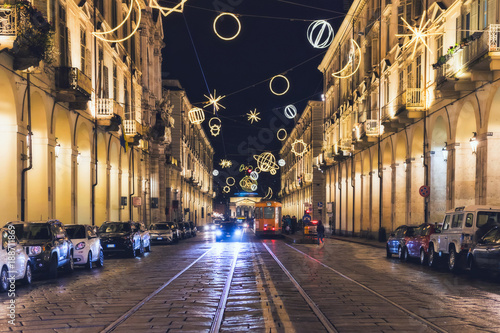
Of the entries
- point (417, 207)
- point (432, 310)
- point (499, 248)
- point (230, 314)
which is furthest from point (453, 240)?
point (417, 207)

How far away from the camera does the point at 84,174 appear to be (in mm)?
32469

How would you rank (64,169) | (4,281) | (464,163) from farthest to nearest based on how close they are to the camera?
(64,169), (464,163), (4,281)

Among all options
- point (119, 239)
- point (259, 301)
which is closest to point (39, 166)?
point (119, 239)

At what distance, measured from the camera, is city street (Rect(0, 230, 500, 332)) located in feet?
32.0

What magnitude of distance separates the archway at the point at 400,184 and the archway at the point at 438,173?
6.29 meters

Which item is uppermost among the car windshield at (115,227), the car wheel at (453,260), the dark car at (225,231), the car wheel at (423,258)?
the car windshield at (115,227)

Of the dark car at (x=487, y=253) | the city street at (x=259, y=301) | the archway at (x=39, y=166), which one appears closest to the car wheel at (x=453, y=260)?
the city street at (x=259, y=301)

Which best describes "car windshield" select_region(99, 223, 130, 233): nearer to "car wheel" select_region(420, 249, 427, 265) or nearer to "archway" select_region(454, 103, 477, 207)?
"car wheel" select_region(420, 249, 427, 265)

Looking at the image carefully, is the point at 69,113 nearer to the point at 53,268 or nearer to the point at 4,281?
the point at 53,268

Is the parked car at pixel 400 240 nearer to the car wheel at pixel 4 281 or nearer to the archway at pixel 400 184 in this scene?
the archway at pixel 400 184


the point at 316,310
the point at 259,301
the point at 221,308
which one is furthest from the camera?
the point at 259,301

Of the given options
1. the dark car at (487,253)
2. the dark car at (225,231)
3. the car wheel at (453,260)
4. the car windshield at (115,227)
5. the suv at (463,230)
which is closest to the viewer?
the dark car at (487,253)

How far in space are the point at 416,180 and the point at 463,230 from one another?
1606 cm

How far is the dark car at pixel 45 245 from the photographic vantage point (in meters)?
17.4
